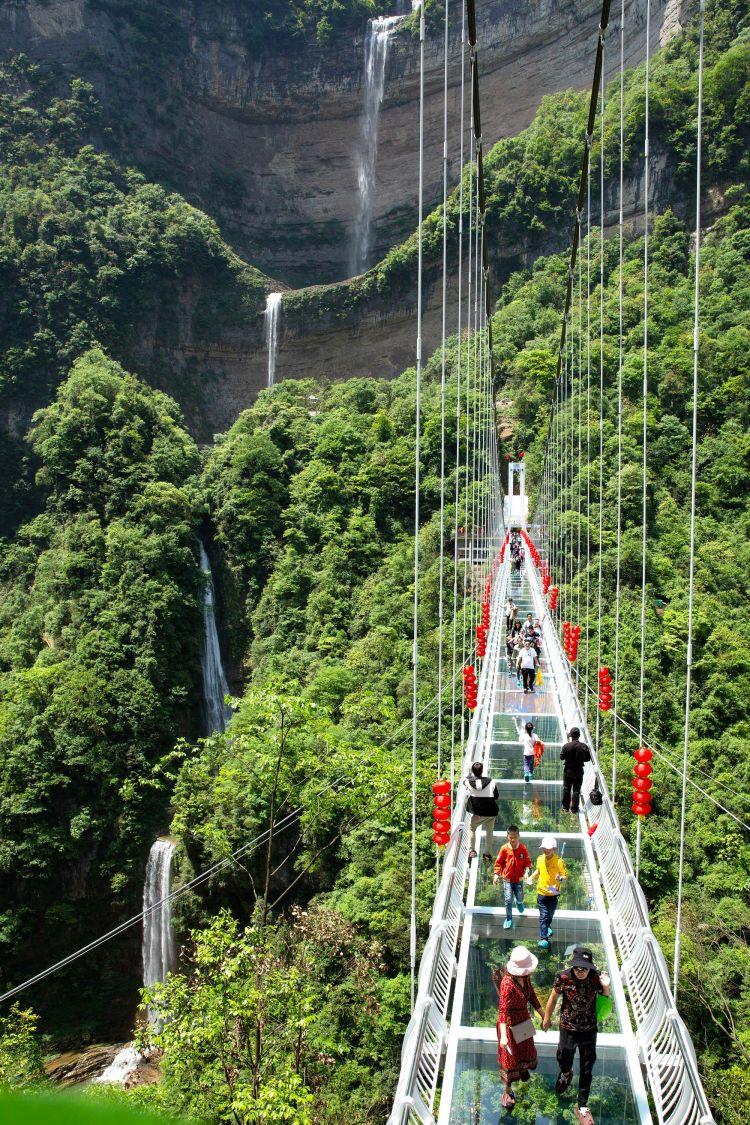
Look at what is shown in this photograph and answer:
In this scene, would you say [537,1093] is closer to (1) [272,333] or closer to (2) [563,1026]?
(2) [563,1026]

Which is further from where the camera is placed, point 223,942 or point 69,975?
point 69,975

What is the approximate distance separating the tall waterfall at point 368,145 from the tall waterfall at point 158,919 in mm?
47044

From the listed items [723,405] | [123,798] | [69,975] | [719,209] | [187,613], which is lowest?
[69,975]

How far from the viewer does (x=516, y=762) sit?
29.9ft

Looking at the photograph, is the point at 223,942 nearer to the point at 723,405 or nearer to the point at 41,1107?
the point at 41,1107

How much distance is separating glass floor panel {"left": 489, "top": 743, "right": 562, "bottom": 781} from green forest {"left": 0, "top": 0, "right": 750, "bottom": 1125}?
3.69 meters

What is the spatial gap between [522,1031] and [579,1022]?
30 cm

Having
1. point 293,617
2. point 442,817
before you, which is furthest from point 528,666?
point 293,617

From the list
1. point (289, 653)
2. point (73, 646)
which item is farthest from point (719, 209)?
point (73, 646)

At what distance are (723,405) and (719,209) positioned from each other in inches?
543

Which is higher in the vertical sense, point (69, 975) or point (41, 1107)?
point (41, 1107)

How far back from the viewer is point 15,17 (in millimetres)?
50781

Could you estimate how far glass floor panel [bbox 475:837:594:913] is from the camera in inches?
247

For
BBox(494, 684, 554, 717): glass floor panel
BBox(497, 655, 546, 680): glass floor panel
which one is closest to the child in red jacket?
BBox(494, 684, 554, 717): glass floor panel
